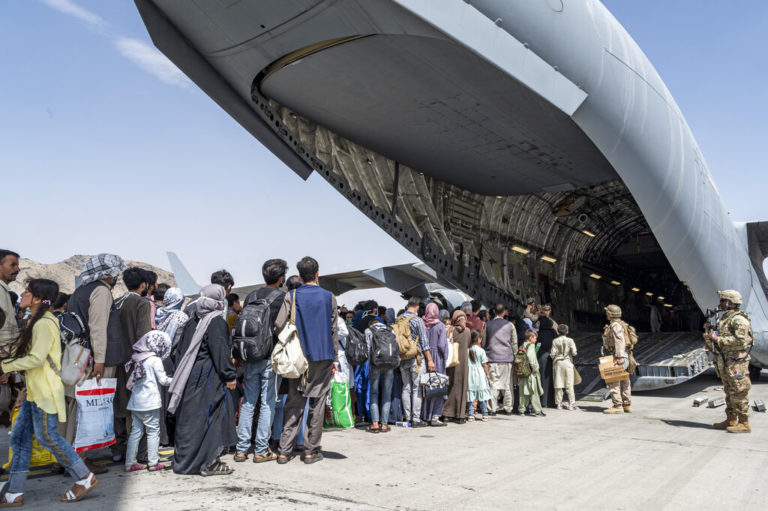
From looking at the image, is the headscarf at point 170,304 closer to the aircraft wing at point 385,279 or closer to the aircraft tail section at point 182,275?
the aircraft wing at point 385,279

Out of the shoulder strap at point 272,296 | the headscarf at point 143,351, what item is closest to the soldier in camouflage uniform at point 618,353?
the shoulder strap at point 272,296

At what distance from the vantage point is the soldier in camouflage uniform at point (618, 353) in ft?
28.3

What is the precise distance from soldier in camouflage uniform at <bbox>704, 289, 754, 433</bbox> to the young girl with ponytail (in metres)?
7.04

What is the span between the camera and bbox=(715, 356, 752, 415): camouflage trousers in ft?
21.0

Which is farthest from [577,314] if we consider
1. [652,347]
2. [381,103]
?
[381,103]

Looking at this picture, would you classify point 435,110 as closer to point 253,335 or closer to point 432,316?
point 432,316

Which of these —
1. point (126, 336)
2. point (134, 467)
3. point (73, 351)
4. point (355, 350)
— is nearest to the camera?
point (73, 351)

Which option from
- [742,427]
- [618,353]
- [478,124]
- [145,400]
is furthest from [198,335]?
[478,124]

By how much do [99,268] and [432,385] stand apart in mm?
4224

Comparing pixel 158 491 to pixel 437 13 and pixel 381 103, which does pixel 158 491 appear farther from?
pixel 381 103

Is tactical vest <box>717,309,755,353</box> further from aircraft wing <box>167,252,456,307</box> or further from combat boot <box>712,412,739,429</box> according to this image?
aircraft wing <box>167,252,456,307</box>

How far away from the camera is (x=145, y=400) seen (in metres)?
4.38

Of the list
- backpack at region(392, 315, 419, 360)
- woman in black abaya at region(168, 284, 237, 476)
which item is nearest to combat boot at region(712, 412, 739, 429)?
backpack at region(392, 315, 419, 360)

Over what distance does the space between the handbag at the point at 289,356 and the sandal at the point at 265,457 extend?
76 centimetres
